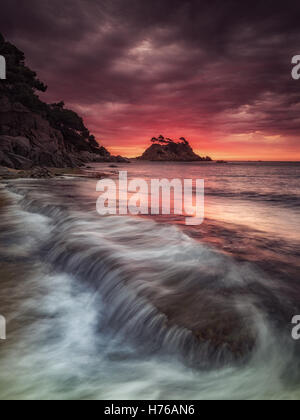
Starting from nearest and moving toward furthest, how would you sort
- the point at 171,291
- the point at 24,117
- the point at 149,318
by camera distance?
the point at 149,318
the point at 171,291
the point at 24,117

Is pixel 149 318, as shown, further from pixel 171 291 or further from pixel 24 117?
pixel 24 117

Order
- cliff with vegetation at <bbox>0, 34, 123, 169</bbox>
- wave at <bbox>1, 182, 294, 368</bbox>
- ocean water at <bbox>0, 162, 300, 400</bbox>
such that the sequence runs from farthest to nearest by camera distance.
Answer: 1. cliff with vegetation at <bbox>0, 34, 123, 169</bbox>
2. wave at <bbox>1, 182, 294, 368</bbox>
3. ocean water at <bbox>0, 162, 300, 400</bbox>

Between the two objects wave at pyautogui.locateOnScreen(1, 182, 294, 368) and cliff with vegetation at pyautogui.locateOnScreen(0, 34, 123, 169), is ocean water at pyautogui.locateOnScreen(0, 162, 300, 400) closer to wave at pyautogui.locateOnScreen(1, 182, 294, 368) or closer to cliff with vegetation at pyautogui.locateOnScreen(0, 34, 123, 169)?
wave at pyautogui.locateOnScreen(1, 182, 294, 368)

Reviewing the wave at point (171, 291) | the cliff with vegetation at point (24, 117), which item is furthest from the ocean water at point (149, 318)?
the cliff with vegetation at point (24, 117)

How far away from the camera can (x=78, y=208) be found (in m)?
10.3

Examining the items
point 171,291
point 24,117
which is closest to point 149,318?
point 171,291

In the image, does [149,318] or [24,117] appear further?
[24,117]

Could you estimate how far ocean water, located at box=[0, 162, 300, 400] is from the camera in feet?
8.31

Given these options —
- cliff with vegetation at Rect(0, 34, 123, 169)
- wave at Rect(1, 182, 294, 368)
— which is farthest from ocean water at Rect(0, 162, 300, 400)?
cliff with vegetation at Rect(0, 34, 123, 169)

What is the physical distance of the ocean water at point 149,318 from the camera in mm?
2533

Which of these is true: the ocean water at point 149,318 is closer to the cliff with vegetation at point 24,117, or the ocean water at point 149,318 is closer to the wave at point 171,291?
the wave at point 171,291

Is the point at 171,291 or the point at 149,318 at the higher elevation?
the point at 171,291

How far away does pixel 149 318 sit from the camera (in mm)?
3250
